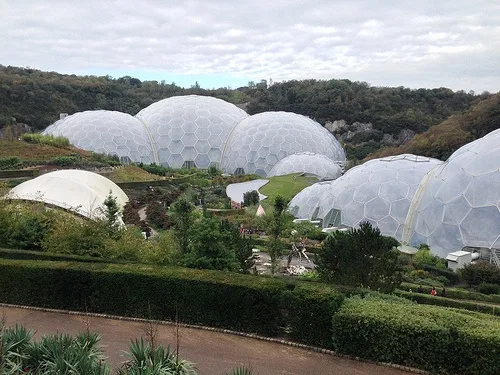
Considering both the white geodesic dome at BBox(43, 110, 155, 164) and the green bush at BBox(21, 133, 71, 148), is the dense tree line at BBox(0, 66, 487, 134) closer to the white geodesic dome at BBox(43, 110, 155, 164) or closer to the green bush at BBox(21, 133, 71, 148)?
the white geodesic dome at BBox(43, 110, 155, 164)

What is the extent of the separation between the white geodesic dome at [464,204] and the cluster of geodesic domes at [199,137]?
25.5 meters

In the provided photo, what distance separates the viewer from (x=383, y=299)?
387 inches

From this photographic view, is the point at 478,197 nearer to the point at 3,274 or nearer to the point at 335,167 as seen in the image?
the point at 3,274

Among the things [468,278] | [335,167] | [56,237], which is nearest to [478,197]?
[468,278]

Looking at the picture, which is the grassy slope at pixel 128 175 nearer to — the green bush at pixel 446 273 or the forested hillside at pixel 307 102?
the green bush at pixel 446 273

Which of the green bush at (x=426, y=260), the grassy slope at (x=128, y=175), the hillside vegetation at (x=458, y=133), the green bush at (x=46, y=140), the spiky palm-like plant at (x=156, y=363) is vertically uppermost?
the hillside vegetation at (x=458, y=133)

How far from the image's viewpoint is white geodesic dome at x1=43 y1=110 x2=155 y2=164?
49125 millimetres

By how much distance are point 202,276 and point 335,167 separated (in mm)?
35746

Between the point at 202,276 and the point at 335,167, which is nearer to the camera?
the point at 202,276

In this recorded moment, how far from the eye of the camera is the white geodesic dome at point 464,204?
19839mm

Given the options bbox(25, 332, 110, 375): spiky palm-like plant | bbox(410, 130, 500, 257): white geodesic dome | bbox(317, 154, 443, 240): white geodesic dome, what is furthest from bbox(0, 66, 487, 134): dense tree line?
bbox(25, 332, 110, 375): spiky palm-like plant

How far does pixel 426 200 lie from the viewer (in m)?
23.0

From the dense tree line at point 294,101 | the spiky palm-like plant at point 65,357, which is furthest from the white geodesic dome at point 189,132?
the spiky palm-like plant at point 65,357

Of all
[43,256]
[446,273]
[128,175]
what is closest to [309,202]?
[446,273]
